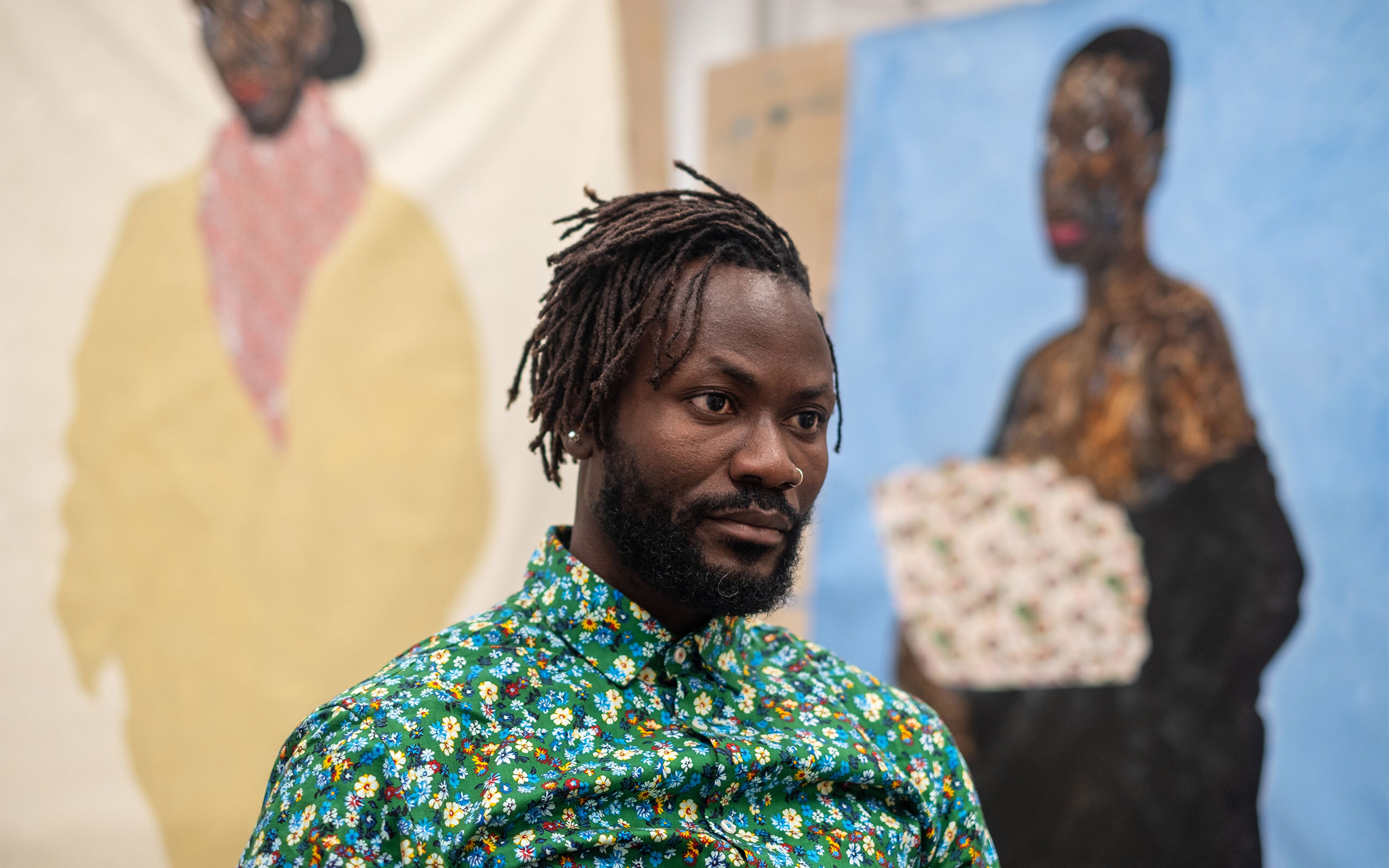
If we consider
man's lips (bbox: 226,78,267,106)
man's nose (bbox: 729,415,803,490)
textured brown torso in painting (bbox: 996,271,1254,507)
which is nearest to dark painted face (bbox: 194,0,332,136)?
man's lips (bbox: 226,78,267,106)

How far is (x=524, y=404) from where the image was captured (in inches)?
107

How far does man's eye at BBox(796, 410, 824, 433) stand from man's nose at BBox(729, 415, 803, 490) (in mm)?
67

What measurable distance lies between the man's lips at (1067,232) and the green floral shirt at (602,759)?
1.24m

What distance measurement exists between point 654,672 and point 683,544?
15 centimetres

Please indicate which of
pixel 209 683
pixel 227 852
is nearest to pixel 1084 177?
pixel 209 683

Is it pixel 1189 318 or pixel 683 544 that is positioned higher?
pixel 1189 318

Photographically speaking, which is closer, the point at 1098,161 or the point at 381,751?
the point at 381,751

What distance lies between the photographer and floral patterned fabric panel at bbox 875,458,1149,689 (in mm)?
2137

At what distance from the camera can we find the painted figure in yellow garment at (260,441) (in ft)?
8.38

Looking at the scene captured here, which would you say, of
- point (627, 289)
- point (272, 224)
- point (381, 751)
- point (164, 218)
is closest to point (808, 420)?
point (627, 289)

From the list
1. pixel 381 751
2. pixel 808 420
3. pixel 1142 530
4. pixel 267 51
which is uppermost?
pixel 267 51

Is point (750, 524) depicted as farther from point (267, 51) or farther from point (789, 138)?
point (267, 51)

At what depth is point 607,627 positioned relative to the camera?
1.20 m

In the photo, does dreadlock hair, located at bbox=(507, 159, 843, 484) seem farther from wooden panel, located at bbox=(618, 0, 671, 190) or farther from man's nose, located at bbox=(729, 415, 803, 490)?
wooden panel, located at bbox=(618, 0, 671, 190)
